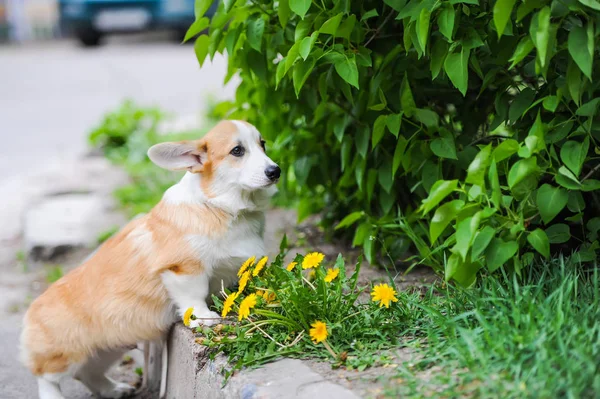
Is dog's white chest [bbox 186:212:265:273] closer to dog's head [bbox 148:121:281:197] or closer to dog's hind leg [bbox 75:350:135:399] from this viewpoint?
dog's head [bbox 148:121:281:197]

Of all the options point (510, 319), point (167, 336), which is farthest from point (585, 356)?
point (167, 336)

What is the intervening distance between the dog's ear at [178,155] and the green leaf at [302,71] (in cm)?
50

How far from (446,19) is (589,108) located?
594 millimetres

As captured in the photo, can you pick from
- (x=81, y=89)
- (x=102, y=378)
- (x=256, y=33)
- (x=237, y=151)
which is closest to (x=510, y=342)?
(x=237, y=151)

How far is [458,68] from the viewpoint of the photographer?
116 inches

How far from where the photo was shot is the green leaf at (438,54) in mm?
3102

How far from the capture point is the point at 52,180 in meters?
6.97

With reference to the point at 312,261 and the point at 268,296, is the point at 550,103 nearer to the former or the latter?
the point at 312,261

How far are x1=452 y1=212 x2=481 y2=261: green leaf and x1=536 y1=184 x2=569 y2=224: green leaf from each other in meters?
0.32

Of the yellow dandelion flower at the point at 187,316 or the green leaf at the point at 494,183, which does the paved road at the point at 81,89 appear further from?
the green leaf at the point at 494,183

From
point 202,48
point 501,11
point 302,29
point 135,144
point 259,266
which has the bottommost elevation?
point 135,144

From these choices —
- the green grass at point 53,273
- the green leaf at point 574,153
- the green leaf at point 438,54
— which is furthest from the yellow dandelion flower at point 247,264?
the green grass at point 53,273

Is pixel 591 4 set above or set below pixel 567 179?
above

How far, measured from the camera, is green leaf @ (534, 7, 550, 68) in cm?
246
